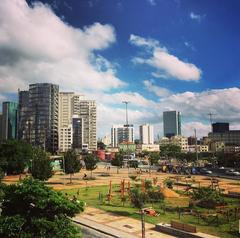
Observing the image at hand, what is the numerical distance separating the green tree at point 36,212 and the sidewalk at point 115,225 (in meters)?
17.1

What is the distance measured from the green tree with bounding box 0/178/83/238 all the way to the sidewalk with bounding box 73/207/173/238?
17136 millimetres

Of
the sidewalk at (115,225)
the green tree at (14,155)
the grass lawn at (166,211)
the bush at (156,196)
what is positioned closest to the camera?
the sidewalk at (115,225)

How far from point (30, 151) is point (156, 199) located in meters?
52.8

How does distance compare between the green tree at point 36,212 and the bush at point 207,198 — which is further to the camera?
the bush at point 207,198

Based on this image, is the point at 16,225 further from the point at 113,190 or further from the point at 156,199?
the point at 113,190

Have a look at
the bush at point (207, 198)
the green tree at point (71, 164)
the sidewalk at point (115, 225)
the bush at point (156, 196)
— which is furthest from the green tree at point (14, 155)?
the bush at point (207, 198)

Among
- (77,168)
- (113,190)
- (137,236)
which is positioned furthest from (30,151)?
(137,236)

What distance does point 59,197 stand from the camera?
1819 centimetres

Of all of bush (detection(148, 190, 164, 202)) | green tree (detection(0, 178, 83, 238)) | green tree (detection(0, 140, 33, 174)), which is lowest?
bush (detection(148, 190, 164, 202))

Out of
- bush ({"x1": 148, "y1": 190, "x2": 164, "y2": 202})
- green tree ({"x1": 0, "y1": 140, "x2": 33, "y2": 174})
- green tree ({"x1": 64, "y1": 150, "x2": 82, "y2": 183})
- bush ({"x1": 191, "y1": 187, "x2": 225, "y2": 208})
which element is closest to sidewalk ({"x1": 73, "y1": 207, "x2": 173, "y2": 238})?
bush ({"x1": 148, "y1": 190, "x2": 164, "y2": 202})

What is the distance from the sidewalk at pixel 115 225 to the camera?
113ft

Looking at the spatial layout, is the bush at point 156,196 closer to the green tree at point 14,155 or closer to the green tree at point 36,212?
the green tree at point 36,212

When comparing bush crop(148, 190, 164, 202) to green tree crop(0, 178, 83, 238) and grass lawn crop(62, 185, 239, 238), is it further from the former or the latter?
green tree crop(0, 178, 83, 238)

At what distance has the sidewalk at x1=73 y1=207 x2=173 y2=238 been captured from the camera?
34.4 m
